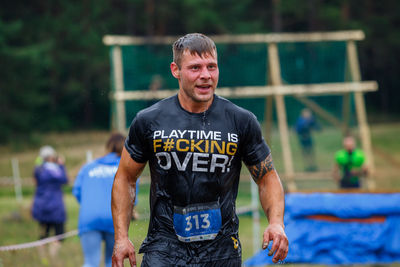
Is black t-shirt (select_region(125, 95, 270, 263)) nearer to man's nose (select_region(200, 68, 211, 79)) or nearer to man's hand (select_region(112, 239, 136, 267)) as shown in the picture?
man's hand (select_region(112, 239, 136, 267))

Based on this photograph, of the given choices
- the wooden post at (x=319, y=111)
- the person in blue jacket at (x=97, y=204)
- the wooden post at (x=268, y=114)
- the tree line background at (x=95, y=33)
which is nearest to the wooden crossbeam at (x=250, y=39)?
the wooden post at (x=268, y=114)

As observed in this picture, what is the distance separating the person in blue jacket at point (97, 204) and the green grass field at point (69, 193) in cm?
51

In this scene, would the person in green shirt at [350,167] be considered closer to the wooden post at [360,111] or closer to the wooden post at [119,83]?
the wooden post at [360,111]

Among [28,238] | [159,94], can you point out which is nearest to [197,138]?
[28,238]

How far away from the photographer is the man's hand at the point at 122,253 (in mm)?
3506

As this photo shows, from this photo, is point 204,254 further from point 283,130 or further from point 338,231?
point 283,130

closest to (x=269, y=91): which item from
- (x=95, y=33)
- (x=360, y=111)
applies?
(x=360, y=111)

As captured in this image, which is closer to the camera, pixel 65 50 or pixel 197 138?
pixel 197 138

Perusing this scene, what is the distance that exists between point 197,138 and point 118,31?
118ft

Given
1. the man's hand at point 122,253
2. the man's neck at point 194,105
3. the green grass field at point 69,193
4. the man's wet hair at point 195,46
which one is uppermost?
the man's wet hair at point 195,46

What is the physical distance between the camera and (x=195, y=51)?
11.5 ft

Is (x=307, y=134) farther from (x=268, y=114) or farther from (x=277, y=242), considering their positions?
(x=277, y=242)

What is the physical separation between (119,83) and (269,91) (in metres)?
3.16

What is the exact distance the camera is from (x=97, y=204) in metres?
6.37
